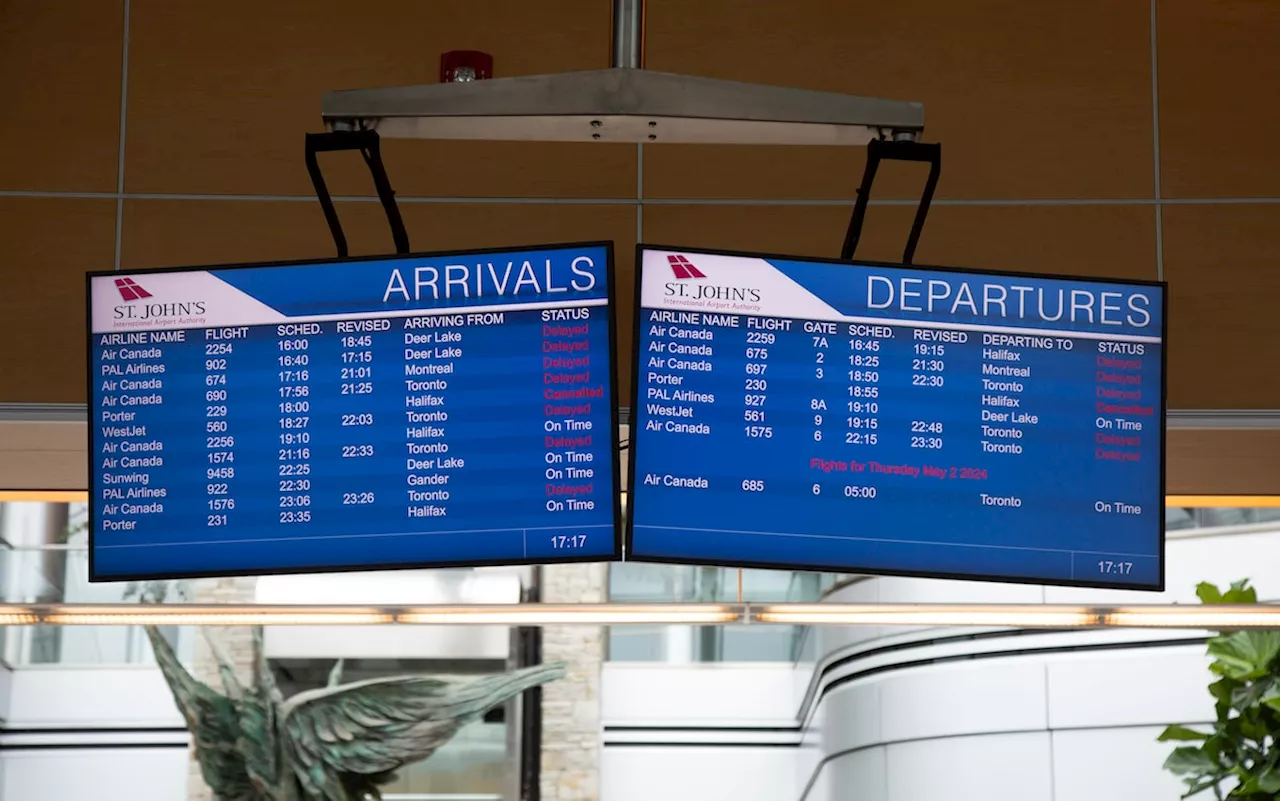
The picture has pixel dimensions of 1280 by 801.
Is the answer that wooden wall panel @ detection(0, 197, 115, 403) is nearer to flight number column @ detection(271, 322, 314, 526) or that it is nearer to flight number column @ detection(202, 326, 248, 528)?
flight number column @ detection(202, 326, 248, 528)

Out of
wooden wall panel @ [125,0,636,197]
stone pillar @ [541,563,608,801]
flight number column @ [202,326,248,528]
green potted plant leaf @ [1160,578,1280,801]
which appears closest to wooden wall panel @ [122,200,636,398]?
wooden wall panel @ [125,0,636,197]

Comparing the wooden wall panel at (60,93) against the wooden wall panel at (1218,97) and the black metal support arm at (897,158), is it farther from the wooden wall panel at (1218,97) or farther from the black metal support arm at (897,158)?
the wooden wall panel at (1218,97)

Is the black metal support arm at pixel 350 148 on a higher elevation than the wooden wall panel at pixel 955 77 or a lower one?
lower

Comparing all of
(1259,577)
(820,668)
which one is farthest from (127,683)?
(1259,577)

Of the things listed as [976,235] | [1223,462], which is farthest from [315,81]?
[1223,462]

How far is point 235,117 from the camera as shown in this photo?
348 cm

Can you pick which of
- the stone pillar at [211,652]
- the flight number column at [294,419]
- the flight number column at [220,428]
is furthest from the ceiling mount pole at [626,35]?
the stone pillar at [211,652]

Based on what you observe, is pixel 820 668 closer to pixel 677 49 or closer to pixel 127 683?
pixel 127 683

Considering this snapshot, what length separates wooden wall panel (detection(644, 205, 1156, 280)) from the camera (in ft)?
11.2

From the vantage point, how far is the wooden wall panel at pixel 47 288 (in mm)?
3361

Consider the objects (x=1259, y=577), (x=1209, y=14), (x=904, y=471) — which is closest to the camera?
(x=904, y=471)

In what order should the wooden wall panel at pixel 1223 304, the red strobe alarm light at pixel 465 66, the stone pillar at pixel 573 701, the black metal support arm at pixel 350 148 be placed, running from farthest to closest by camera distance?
the stone pillar at pixel 573 701
the wooden wall panel at pixel 1223 304
the red strobe alarm light at pixel 465 66
the black metal support arm at pixel 350 148

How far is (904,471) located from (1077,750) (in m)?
8.15

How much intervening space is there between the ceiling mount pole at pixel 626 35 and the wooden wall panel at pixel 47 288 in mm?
1443
